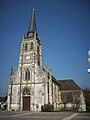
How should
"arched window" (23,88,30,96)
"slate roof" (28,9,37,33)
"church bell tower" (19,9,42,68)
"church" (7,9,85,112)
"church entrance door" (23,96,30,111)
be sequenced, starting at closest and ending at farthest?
1. "church" (7,9,85,112)
2. "church entrance door" (23,96,30,111)
3. "arched window" (23,88,30,96)
4. "church bell tower" (19,9,42,68)
5. "slate roof" (28,9,37,33)

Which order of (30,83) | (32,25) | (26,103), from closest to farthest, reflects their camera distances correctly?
(26,103)
(30,83)
(32,25)

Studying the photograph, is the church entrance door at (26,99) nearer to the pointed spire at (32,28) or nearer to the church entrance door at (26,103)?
the church entrance door at (26,103)

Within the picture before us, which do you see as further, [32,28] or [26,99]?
[32,28]

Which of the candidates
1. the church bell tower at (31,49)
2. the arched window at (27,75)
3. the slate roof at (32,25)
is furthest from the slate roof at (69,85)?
the slate roof at (32,25)

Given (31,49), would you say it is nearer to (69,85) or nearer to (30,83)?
(30,83)

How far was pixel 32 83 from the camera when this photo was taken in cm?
3962

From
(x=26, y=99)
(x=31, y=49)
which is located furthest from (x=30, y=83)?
(x=31, y=49)

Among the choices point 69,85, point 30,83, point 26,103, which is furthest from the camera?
point 69,85

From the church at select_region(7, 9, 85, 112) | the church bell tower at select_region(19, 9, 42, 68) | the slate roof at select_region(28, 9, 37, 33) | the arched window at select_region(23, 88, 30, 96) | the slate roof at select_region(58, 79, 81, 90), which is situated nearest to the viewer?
the church at select_region(7, 9, 85, 112)

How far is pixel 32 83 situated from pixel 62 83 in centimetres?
1963

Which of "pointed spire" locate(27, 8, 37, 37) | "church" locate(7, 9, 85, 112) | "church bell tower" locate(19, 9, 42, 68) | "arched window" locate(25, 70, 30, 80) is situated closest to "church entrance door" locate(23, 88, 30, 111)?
"church" locate(7, 9, 85, 112)

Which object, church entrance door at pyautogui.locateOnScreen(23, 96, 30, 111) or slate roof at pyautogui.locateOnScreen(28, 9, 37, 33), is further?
slate roof at pyautogui.locateOnScreen(28, 9, 37, 33)

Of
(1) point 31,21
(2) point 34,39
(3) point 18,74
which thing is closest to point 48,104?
(3) point 18,74

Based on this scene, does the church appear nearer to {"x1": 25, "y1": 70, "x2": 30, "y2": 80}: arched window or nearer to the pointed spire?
{"x1": 25, "y1": 70, "x2": 30, "y2": 80}: arched window
